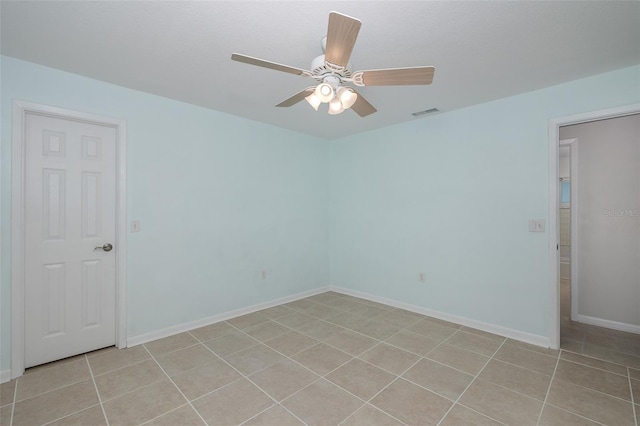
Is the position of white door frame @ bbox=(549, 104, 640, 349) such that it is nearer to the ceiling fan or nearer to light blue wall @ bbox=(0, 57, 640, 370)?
light blue wall @ bbox=(0, 57, 640, 370)

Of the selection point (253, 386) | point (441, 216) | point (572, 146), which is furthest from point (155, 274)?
point (572, 146)

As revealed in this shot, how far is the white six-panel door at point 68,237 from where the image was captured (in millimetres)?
2455

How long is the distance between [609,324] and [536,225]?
1.69m

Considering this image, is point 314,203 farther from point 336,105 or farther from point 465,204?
point 336,105

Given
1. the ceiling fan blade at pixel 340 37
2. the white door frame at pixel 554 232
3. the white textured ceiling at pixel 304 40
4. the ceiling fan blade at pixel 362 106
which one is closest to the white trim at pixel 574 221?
the white door frame at pixel 554 232

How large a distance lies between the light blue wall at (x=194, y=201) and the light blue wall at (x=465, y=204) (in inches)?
37.6

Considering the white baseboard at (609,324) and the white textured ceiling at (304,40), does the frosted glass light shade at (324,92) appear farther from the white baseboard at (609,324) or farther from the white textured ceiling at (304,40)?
the white baseboard at (609,324)

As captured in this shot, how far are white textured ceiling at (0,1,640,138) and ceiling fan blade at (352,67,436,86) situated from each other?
367mm

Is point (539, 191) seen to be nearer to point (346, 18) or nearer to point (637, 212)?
point (637, 212)

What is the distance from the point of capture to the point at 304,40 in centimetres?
203

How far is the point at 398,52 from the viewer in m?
2.18

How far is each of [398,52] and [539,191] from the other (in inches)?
78.4

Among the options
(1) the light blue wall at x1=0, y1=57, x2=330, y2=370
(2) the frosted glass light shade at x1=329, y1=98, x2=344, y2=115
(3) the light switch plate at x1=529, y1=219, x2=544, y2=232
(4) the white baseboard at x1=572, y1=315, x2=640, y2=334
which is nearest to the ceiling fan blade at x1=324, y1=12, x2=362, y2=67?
(2) the frosted glass light shade at x1=329, y1=98, x2=344, y2=115

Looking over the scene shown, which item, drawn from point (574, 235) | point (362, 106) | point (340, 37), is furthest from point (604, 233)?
point (340, 37)
